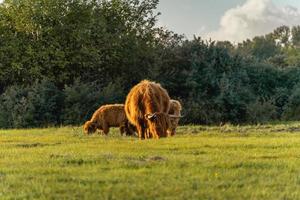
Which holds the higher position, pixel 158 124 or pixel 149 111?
pixel 149 111

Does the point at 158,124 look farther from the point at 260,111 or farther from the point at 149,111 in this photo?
the point at 260,111

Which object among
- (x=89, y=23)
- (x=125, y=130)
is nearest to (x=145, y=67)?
(x=89, y=23)

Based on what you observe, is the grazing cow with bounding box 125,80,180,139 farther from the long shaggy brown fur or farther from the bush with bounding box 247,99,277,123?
the bush with bounding box 247,99,277,123

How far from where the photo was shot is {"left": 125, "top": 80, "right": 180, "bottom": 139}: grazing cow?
21.8 metres

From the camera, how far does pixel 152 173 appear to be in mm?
11312

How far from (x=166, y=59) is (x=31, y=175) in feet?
112

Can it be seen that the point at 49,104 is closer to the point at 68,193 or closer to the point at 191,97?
the point at 191,97

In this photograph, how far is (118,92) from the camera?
40.3 metres

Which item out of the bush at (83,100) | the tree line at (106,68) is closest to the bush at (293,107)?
the tree line at (106,68)

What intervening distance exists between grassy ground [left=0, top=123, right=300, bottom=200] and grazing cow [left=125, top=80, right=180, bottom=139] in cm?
546

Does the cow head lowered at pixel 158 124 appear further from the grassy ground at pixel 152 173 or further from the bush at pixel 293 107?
the bush at pixel 293 107

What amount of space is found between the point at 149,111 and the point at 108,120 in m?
4.59

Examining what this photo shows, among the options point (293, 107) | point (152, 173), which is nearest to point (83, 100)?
point (293, 107)

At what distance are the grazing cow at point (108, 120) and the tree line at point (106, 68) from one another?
11324mm
